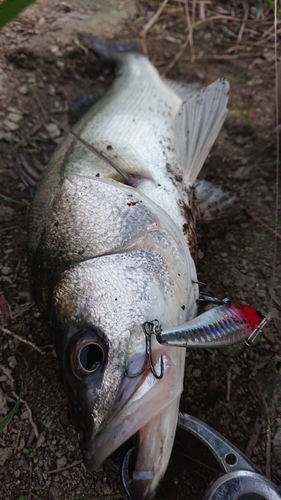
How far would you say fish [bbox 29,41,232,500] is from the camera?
1.61m

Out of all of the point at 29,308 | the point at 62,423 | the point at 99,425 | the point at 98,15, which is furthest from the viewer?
the point at 98,15

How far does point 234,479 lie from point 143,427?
1.55ft

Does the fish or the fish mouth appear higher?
the fish

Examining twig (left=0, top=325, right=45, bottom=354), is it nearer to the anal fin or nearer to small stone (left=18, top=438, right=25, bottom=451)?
small stone (left=18, top=438, right=25, bottom=451)

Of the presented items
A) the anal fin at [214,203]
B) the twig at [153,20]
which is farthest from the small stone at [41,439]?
the twig at [153,20]

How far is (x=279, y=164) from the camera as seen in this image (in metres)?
3.13

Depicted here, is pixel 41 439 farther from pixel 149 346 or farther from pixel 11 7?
pixel 11 7

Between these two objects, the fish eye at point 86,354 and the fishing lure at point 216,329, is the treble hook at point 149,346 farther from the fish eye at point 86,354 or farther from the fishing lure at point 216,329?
the fish eye at point 86,354

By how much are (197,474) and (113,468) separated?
40cm

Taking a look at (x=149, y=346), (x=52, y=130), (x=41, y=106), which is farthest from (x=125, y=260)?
(x=41, y=106)

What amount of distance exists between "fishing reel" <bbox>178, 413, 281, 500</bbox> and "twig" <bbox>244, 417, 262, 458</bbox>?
0.20 metres

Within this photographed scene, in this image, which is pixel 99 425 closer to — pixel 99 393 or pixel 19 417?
pixel 99 393

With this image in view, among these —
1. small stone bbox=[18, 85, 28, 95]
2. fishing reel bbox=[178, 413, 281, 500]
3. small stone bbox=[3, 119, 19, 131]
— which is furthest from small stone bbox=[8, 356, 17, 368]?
small stone bbox=[18, 85, 28, 95]

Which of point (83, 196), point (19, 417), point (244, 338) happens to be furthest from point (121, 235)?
point (19, 417)
